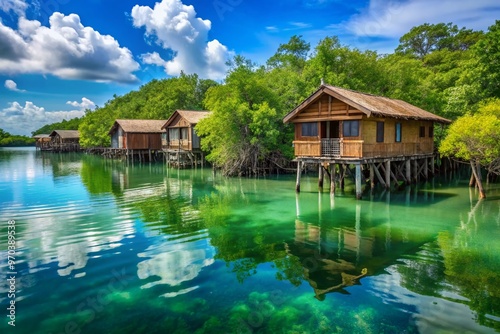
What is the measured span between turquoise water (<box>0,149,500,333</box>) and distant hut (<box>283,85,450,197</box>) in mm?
3039

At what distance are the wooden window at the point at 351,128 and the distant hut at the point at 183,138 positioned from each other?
22403 mm

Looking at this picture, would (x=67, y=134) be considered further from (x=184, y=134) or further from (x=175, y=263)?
(x=175, y=263)

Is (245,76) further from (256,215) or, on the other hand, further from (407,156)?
(256,215)

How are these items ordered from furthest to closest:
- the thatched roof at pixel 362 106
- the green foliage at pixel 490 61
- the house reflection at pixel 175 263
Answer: the green foliage at pixel 490 61
the thatched roof at pixel 362 106
the house reflection at pixel 175 263

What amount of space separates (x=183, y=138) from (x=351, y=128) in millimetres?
25717

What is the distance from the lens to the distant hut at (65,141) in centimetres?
8138

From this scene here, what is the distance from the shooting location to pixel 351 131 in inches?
805

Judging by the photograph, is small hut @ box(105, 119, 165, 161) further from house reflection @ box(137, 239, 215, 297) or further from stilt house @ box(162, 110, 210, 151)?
house reflection @ box(137, 239, 215, 297)

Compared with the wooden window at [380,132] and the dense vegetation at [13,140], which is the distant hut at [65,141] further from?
the wooden window at [380,132]

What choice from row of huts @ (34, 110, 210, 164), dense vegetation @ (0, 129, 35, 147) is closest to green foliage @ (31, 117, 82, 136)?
dense vegetation @ (0, 129, 35, 147)

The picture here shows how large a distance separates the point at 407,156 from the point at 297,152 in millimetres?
7910

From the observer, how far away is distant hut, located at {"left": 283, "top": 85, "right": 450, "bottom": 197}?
1949 cm

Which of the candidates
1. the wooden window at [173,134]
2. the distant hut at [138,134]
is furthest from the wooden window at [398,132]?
the distant hut at [138,134]

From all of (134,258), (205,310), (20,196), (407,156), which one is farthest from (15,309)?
(407,156)
